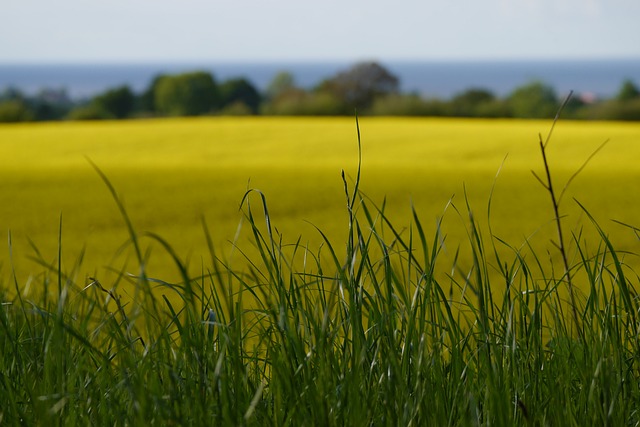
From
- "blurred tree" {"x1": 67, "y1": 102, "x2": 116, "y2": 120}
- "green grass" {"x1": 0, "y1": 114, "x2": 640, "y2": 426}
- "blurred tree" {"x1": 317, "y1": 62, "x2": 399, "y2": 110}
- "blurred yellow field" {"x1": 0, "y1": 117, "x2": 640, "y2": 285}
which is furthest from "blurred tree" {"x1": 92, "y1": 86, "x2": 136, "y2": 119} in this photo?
"green grass" {"x1": 0, "y1": 114, "x2": 640, "y2": 426}

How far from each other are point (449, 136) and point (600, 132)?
114 centimetres

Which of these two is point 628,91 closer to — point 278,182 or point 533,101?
point 533,101

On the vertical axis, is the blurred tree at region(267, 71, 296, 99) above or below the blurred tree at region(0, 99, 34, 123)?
above

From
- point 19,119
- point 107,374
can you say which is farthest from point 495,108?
point 107,374

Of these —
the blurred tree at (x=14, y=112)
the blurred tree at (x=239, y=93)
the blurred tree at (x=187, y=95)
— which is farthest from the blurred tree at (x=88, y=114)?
the blurred tree at (x=239, y=93)

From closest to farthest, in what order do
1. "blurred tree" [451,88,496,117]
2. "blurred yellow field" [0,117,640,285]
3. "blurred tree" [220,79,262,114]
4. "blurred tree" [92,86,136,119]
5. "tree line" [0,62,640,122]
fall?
"blurred yellow field" [0,117,640,285], "tree line" [0,62,640,122], "blurred tree" [451,88,496,117], "blurred tree" [220,79,262,114], "blurred tree" [92,86,136,119]

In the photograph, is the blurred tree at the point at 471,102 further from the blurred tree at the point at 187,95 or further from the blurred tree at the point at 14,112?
the blurred tree at the point at 14,112

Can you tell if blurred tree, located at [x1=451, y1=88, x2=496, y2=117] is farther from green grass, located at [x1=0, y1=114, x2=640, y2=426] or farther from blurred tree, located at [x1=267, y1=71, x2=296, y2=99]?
green grass, located at [x1=0, y1=114, x2=640, y2=426]

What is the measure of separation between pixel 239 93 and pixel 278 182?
781 cm

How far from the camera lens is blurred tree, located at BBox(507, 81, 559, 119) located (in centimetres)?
955

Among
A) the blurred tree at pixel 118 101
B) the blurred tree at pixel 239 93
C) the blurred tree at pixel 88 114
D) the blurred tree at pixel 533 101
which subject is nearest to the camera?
the blurred tree at pixel 533 101

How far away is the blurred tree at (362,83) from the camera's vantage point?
10023 mm

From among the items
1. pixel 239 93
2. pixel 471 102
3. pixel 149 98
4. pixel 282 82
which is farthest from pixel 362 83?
pixel 282 82

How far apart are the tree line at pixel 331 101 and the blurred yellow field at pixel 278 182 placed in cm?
228
